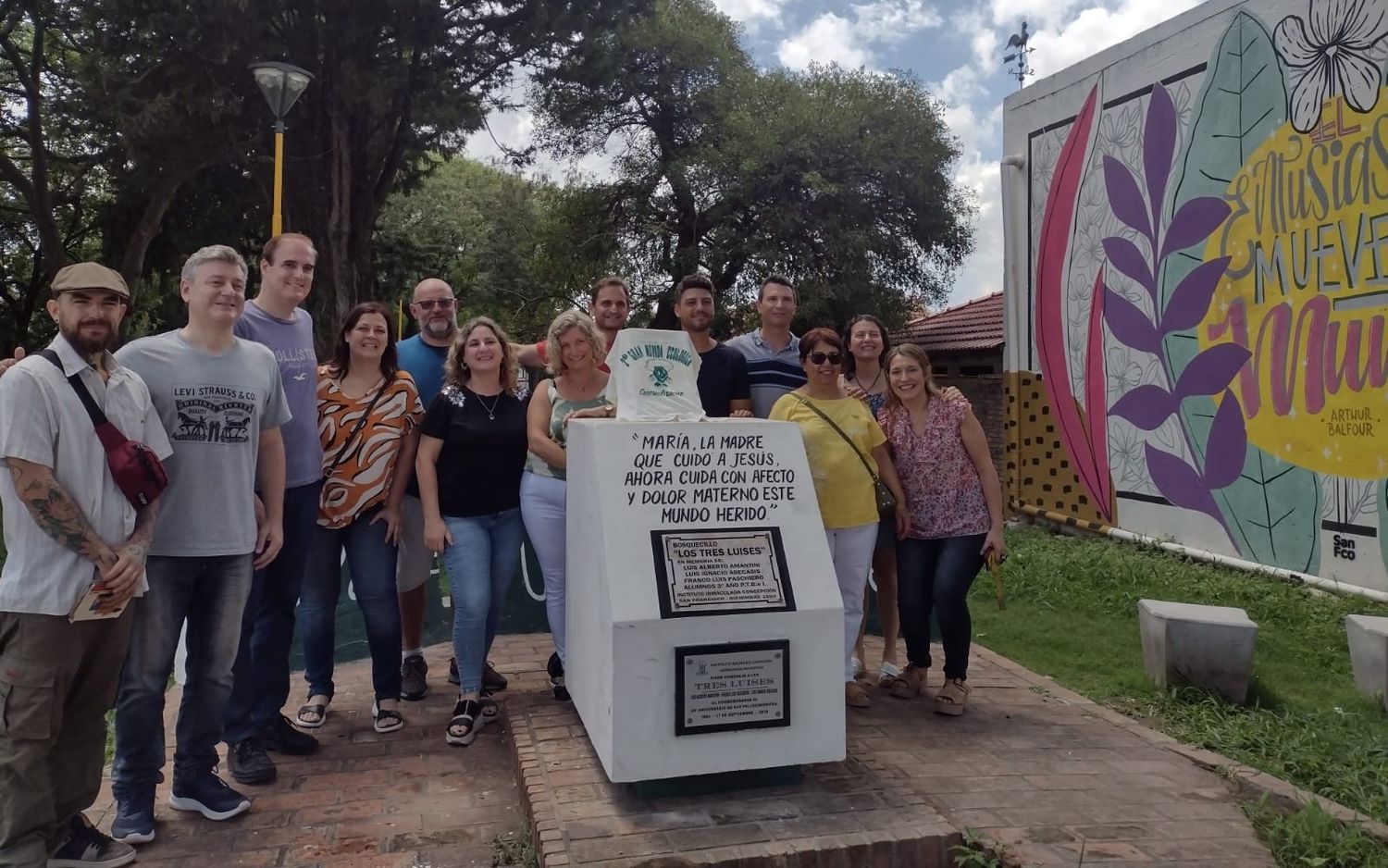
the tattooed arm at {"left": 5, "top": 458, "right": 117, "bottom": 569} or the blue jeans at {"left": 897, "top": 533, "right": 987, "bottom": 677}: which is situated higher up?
the tattooed arm at {"left": 5, "top": 458, "right": 117, "bottom": 569}

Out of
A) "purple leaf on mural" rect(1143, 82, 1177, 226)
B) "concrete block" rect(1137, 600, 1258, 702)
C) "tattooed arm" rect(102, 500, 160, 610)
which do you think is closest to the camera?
"tattooed arm" rect(102, 500, 160, 610)

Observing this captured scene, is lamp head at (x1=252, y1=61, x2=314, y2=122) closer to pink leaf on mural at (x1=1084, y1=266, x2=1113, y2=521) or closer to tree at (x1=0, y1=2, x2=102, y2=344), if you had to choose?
tree at (x1=0, y1=2, x2=102, y2=344)

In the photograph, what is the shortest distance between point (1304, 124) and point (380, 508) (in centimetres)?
717

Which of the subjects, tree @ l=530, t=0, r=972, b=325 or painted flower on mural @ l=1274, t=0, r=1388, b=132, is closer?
painted flower on mural @ l=1274, t=0, r=1388, b=132

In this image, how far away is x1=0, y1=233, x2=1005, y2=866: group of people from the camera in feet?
8.91

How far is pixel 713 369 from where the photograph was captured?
4496 millimetres

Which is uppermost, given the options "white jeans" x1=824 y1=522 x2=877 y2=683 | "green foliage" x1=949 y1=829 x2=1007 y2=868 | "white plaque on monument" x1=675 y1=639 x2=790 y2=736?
"white jeans" x1=824 y1=522 x2=877 y2=683

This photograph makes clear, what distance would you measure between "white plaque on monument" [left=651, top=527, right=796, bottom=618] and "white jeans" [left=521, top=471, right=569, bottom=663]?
0.87 metres

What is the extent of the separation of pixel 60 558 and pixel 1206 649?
4.81 m

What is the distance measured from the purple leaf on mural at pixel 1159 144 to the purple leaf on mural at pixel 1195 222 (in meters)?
0.21

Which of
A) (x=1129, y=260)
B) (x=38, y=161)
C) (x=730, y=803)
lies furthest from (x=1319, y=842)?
(x=38, y=161)

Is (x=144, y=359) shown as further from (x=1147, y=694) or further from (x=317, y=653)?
(x=1147, y=694)

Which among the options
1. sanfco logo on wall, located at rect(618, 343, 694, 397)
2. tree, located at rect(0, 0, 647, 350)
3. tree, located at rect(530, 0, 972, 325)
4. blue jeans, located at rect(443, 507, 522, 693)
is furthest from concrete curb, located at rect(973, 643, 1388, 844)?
tree, located at rect(530, 0, 972, 325)

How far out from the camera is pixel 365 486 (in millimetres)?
3963
